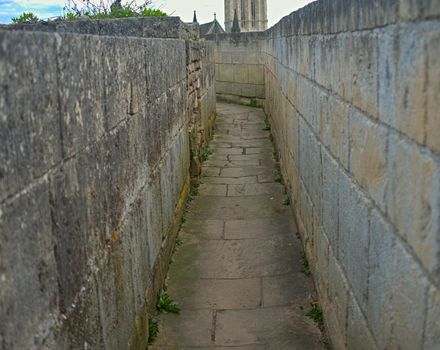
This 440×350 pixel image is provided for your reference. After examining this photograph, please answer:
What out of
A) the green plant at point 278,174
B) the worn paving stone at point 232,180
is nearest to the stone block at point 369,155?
the green plant at point 278,174

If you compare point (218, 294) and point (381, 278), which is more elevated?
point (381, 278)

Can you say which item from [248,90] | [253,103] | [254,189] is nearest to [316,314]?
[254,189]

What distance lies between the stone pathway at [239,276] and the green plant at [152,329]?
4 centimetres

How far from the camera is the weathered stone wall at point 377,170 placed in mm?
1695

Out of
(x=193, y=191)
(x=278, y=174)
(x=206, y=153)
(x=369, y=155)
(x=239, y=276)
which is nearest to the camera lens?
(x=369, y=155)

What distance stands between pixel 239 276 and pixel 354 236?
6.81 ft

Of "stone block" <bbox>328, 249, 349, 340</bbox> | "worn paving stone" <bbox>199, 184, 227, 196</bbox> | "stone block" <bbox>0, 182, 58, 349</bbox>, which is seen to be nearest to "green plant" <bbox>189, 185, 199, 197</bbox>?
"worn paving stone" <bbox>199, 184, 227, 196</bbox>

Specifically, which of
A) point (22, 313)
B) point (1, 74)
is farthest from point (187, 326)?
point (1, 74)

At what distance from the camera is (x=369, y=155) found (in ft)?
7.88

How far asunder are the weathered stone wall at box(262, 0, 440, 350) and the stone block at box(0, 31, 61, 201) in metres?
1.19

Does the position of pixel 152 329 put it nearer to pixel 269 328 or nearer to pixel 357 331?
pixel 269 328

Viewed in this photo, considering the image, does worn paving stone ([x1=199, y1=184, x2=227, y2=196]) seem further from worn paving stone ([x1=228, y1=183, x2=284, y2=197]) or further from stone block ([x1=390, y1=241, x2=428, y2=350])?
stone block ([x1=390, y1=241, x2=428, y2=350])

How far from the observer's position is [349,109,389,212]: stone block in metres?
2.19

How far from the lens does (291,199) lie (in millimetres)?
6223
